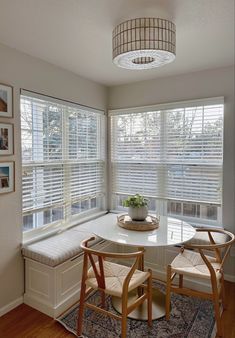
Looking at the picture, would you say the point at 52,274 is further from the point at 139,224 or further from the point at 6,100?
the point at 6,100

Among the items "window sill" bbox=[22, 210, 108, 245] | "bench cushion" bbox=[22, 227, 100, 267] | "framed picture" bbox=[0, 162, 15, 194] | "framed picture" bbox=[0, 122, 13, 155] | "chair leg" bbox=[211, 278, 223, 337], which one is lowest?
"chair leg" bbox=[211, 278, 223, 337]

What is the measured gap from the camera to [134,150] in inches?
138

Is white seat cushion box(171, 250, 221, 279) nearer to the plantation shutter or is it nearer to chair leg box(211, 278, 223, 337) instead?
chair leg box(211, 278, 223, 337)

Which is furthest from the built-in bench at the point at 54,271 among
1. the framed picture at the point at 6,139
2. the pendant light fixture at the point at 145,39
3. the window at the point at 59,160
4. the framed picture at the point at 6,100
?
the pendant light fixture at the point at 145,39

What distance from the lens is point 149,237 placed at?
217 centimetres

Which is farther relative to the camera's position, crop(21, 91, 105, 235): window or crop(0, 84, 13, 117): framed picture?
crop(21, 91, 105, 235): window

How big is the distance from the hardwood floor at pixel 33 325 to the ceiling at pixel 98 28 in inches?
99.0

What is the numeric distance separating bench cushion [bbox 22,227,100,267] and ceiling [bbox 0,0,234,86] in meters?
1.93

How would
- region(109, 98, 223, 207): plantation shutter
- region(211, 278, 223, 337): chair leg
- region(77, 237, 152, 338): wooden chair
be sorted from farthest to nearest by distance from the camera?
1. region(109, 98, 223, 207): plantation shutter
2. region(211, 278, 223, 337): chair leg
3. region(77, 237, 152, 338): wooden chair

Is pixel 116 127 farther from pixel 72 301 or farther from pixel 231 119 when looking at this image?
pixel 72 301

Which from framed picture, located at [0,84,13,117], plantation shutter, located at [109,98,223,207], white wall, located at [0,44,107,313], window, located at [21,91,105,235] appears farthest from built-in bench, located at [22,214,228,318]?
framed picture, located at [0,84,13,117]

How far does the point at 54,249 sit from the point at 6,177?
83cm

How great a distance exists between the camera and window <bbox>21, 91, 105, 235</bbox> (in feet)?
8.52

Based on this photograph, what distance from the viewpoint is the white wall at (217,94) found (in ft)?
9.30
